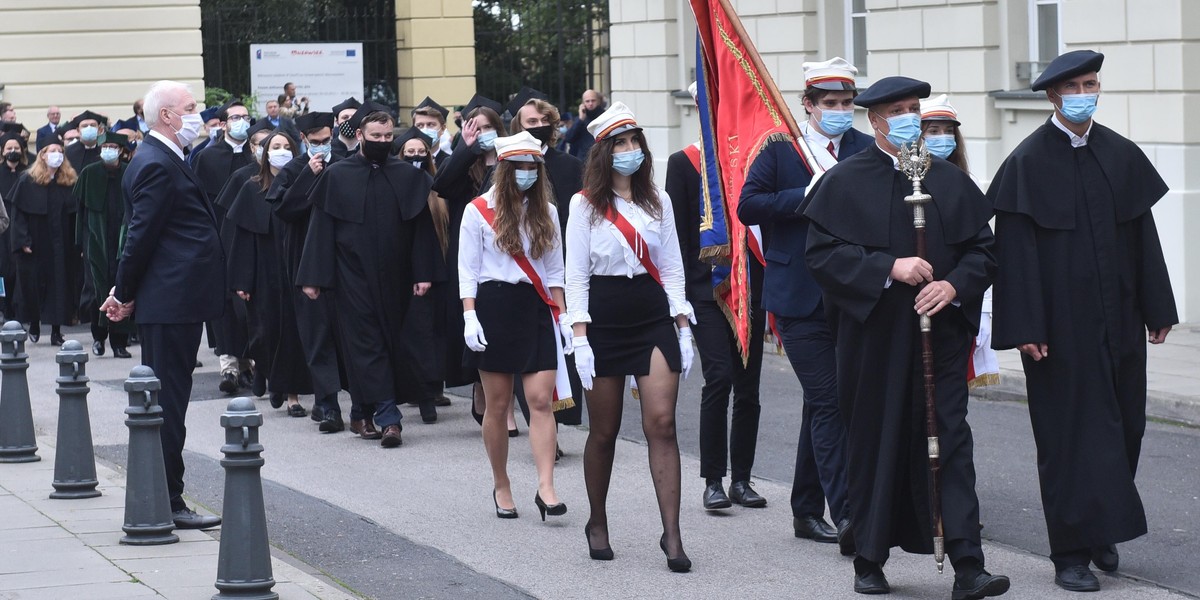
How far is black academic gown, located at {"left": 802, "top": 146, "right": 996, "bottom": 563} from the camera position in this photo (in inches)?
252

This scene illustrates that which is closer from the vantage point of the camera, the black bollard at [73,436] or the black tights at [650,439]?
the black tights at [650,439]

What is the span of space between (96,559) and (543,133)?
364 centimetres

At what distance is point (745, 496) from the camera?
8422mm

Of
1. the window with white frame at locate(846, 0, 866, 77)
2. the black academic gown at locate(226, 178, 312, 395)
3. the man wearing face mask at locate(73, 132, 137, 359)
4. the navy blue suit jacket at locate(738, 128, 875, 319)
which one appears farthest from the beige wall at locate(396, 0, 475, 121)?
the navy blue suit jacket at locate(738, 128, 875, 319)

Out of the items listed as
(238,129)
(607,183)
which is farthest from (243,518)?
(238,129)

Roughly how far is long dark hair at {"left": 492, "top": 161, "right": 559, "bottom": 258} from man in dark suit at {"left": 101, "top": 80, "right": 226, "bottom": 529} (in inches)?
50.8

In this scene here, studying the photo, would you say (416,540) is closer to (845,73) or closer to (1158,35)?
(845,73)

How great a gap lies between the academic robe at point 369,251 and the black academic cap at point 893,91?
4.82 meters

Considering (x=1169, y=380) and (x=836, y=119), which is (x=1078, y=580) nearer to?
(x=836, y=119)

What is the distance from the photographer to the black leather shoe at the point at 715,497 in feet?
27.3

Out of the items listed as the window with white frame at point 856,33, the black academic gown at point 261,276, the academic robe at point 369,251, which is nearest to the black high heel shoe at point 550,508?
the academic robe at point 369,251

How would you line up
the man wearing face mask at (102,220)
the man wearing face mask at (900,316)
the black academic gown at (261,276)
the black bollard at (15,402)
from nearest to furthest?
the man wearing face mask at (900,316) < the black bollard at (15,402) < the black academic gown at (261,276) < the man wearing face mask at (102,220)

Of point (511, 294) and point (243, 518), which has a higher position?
point (511, 294)

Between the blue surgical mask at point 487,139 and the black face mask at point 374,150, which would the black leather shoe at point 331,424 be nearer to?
the black face mask at point 374,150
